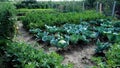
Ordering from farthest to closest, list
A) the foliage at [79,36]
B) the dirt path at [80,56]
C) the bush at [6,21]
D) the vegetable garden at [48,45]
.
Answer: the foliage at [79,36]
the bush at [6,21]
the dirt path at [80,56]
the vegetable garden at [48,45]

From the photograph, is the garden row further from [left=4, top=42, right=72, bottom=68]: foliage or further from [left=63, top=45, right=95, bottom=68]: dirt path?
[left=63, top=45, right=95, bottom=68]: dirt path

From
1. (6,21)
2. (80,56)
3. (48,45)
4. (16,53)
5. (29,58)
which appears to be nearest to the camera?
(29,58)

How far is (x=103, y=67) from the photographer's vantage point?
10.9 ft

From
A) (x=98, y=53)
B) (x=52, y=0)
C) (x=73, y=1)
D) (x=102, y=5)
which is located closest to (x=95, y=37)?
(x=98, y=53)

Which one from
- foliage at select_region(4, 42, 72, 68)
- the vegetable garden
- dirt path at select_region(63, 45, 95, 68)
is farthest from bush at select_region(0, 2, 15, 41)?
dirt path at select_region(63, 45, 95, 68)

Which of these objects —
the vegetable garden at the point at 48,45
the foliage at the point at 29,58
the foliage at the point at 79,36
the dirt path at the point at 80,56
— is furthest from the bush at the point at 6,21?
the dirt path at the point at 80,56

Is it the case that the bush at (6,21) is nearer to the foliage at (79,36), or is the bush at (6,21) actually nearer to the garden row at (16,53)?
the garden row at (16,53)

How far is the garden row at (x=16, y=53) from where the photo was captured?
4.38 meters

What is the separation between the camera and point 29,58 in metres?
4.56

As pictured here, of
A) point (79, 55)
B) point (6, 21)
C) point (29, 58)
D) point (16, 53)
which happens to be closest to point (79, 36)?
point (79, 55)

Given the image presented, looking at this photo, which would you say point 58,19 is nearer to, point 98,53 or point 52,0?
point 98,53

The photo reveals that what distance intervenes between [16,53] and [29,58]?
0.47m

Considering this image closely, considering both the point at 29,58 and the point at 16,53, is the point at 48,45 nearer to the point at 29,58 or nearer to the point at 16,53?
the point at 16,53

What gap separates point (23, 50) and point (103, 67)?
2.17 m
